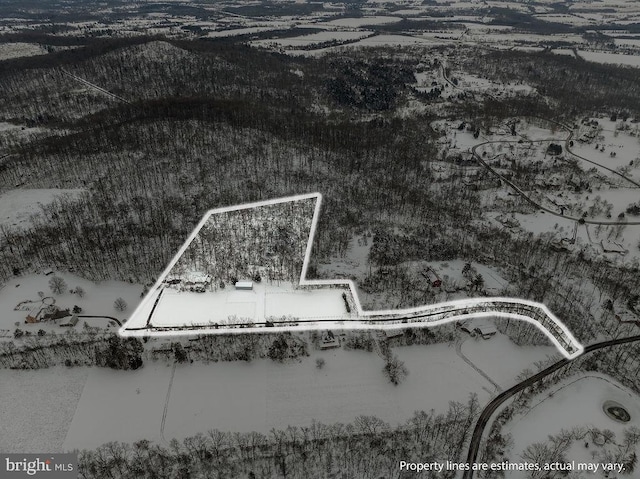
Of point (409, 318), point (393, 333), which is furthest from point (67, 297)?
point (409, 318)

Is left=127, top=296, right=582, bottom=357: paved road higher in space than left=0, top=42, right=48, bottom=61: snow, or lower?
lower

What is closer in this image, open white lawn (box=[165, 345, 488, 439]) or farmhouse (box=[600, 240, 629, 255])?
open white lawn (box=[165, 345, 488, 439])

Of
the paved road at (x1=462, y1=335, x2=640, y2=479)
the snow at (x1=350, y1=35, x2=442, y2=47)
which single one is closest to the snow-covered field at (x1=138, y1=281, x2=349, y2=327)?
the paved road at (x1=462, y1=335, x2=640, y2=479)

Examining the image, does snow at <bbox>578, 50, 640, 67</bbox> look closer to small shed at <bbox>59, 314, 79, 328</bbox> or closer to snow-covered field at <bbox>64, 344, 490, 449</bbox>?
snow-covered field at <bbox>64, 344, 490, 449</bbox>

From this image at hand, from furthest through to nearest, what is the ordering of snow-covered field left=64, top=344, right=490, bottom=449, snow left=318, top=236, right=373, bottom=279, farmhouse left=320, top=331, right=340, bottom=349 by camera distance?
snow left=318, top=236, right=373, bottom=279 < farmhouse left=320, top=331, right=340, bottom=349 < snow-covered field left=64, top=344, right=490, bottom=449

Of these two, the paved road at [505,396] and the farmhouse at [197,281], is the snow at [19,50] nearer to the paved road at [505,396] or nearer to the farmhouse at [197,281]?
the farmhouse at [197,281]

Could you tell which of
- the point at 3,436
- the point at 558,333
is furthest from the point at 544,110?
the point at 3,436
